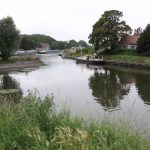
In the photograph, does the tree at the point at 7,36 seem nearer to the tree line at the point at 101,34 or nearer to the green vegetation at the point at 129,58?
the tree line at the point at 101,34

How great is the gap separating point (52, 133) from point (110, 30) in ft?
236

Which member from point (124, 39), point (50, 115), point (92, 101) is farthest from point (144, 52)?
point (50, 115)

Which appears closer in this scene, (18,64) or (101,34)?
(18,64)

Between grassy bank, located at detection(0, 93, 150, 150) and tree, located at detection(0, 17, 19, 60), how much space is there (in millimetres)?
62770

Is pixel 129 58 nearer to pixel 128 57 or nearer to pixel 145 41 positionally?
pixel 128 57

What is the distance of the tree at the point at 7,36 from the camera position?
234 ft

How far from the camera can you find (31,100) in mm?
9664

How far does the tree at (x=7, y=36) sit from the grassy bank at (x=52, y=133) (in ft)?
206

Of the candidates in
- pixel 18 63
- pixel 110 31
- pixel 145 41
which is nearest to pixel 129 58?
pixel 145 41

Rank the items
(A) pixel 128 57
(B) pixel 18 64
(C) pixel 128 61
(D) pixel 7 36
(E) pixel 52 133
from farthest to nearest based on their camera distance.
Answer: (B) pixel 18 64
(D) pixel 7 36
(A) pixel 128 57
(C) pixel 128 61
(E) pixel 52 133

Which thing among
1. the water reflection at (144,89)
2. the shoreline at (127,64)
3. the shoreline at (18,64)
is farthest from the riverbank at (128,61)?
the water reflection at (144,89)

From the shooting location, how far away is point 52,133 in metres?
8.05

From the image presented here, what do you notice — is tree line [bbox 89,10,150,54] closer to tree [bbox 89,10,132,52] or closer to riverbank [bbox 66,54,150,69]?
tree [bbox 89,10,132,52]

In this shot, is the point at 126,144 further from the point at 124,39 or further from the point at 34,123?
the point at 124,39
